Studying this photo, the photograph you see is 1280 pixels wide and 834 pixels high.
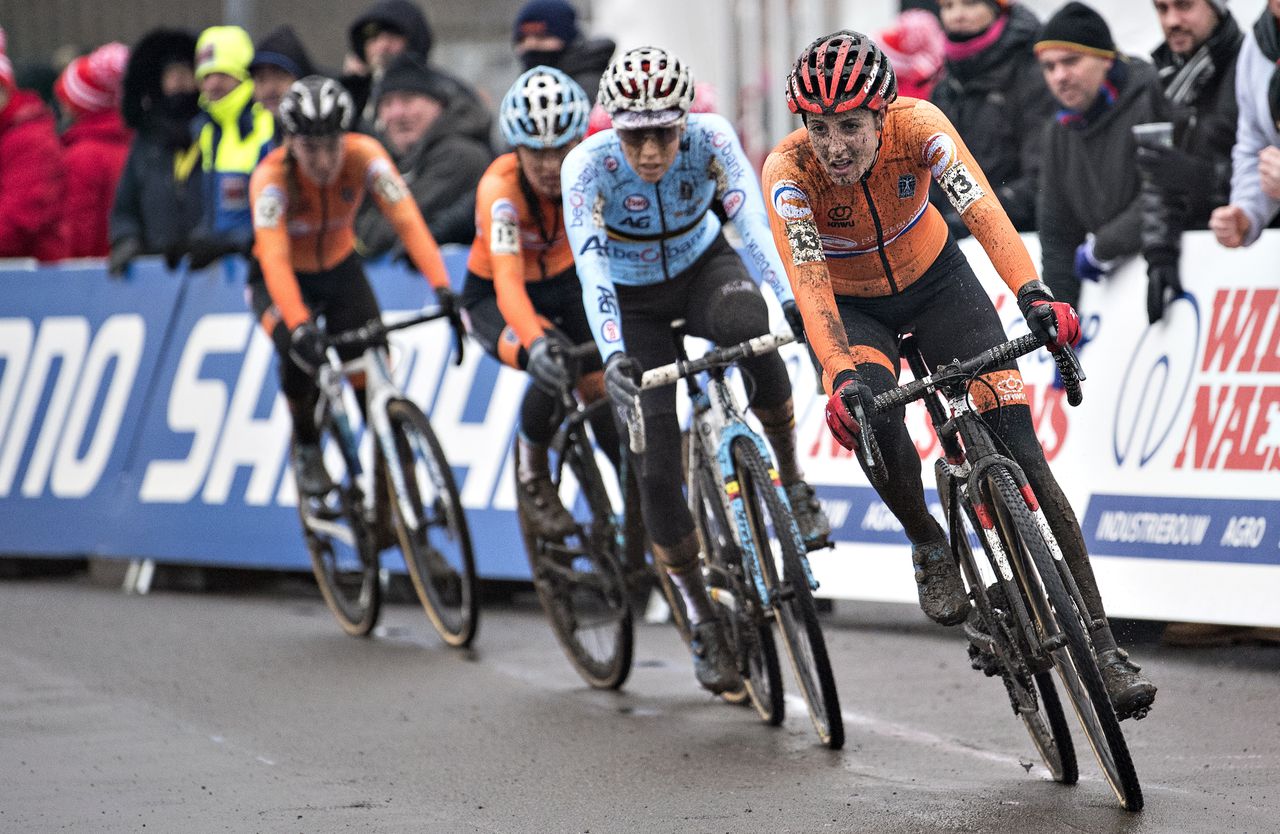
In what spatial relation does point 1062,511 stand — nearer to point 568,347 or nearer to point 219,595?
point 568,347

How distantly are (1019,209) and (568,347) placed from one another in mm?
2659

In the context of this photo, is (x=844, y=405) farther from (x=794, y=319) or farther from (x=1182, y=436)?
(x=1182, y=436)

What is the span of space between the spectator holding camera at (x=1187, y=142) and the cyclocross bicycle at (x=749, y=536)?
7.42ft

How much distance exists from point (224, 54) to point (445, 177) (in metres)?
1.91

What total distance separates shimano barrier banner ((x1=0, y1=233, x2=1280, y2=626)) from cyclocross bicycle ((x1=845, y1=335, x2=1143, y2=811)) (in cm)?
53

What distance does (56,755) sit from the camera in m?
7.09

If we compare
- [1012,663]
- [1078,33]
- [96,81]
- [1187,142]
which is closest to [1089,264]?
[1187,142]

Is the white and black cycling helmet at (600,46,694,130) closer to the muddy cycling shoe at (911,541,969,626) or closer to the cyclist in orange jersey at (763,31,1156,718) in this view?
the cyclist in orange jersey at (763,31,1156,718)

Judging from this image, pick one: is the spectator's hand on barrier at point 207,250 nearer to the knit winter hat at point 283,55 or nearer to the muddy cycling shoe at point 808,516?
the knit winter hat at point 283,55

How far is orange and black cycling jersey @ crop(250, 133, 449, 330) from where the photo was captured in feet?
30.2

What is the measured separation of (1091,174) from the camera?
8.77 meters

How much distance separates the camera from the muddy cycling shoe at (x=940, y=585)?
6.04 metres

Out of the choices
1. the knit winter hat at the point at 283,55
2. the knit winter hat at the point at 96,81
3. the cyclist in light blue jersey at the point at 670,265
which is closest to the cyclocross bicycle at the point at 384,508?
the cyclist in light blue jersey at the point at 670,265

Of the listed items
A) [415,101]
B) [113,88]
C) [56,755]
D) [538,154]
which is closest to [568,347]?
[538,154]
